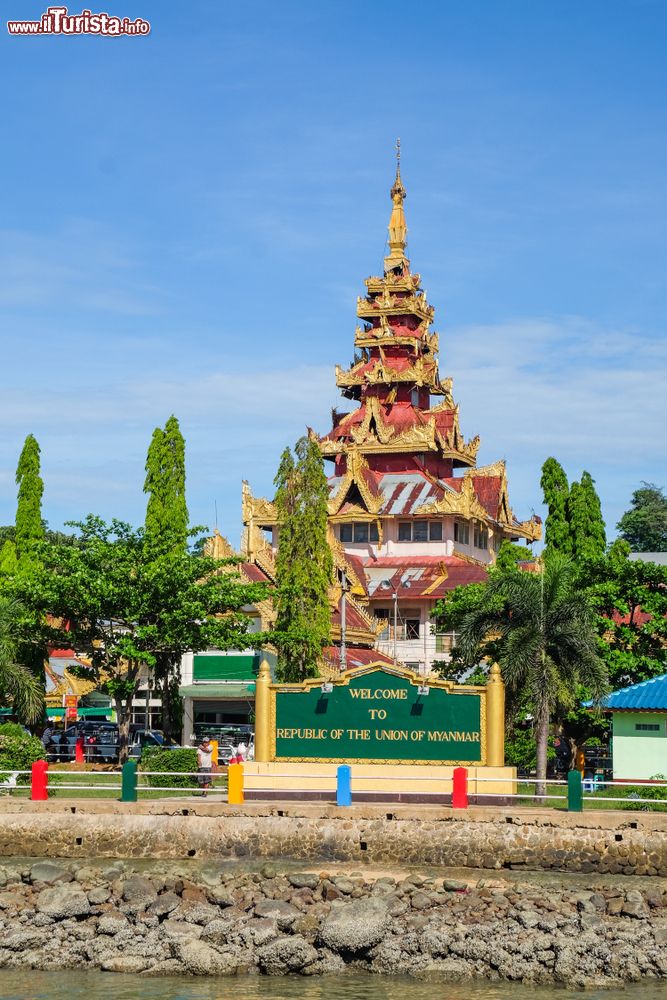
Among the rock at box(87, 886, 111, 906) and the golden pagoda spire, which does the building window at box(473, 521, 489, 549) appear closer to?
the golden pagoda spire

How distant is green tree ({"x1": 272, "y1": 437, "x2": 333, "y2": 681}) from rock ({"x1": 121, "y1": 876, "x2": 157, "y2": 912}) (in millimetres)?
18321

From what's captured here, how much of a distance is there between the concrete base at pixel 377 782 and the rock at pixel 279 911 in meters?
4.76

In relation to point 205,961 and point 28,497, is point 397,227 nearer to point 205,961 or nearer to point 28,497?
point 28,497

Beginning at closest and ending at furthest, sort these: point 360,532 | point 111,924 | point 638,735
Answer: point 111,924
point 638,735
point 360,532

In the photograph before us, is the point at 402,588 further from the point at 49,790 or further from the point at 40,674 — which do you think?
the point at 49,790

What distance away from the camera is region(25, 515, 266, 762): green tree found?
141 ft

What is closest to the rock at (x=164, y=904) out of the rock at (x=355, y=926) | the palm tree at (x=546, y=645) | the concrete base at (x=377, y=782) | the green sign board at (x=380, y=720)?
the rock at (x=355, y=926)

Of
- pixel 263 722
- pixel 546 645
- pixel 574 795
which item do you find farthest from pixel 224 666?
pixel 574 795

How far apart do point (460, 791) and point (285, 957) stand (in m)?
6.85

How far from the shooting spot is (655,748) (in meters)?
38.5

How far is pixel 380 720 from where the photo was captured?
34.5 metres

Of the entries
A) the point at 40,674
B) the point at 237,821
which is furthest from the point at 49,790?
the point at 40,674

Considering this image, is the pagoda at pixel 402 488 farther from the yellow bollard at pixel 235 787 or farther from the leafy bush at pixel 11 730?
the yellow bollard at pixel 235 787

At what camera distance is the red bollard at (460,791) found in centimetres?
3159
